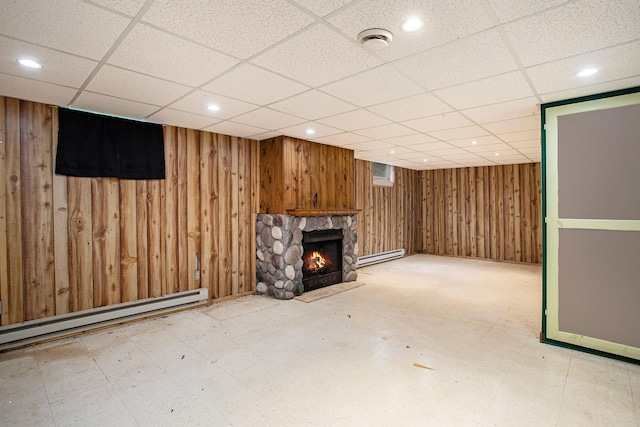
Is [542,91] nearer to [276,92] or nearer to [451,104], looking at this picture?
[451,104]

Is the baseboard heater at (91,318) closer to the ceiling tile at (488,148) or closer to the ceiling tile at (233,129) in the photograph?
the ceiling tile at (233,129)

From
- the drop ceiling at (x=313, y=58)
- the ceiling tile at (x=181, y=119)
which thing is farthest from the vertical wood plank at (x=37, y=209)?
the ceiling tile at (x=181, y=119)

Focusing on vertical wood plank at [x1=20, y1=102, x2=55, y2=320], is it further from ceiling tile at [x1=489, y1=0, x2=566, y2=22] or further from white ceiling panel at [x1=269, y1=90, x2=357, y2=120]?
ceiling tile at [x1=489, y1=0, x2=566, y2=22]

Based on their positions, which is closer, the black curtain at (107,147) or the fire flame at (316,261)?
the black curtain at (107,147)

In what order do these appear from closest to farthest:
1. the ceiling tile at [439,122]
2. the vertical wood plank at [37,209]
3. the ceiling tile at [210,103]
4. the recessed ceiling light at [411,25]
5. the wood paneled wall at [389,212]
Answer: the recessed ceiling light at [411,25]
the ceiling tile at [210,103]
the vertical wood plank at [37,209]
the ceiling tile at [439,122]
the wood paneled wall at [389,212]

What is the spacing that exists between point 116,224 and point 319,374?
9.61 feet

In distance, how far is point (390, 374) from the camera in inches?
99.8

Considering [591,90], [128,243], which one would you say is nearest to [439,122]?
[591,90]

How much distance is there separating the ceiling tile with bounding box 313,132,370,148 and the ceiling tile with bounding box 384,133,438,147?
1.52 feet

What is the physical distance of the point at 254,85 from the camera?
2.73m

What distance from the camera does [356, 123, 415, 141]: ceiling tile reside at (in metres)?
4.18

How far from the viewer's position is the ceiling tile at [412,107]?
309 cm

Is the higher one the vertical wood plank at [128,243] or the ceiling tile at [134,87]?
the ceiling tile at [134,87]

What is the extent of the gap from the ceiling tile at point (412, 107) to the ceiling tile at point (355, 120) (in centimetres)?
14
